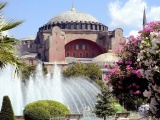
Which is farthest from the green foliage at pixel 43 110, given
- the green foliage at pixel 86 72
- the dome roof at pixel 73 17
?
the dome roof at pixel 73 17

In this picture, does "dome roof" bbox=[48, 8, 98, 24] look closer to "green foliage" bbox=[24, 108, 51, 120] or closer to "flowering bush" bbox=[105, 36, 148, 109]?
"green foliage" bbox=[24, 108, 51, 120]

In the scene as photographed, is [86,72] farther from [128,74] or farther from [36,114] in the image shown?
[128,74]

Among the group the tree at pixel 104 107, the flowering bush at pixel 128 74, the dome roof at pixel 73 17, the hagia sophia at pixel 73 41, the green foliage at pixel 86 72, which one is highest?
the dome roof at pixel 73 17

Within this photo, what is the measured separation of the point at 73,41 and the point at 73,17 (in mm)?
7347

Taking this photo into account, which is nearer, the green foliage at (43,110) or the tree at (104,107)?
the green foliage at (43,110)

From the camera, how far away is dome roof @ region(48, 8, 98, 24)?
95.5 meters

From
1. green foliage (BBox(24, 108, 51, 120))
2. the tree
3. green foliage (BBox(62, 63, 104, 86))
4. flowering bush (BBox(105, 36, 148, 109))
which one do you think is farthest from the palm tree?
green foliage (BBox(62, 63, 104, 86))

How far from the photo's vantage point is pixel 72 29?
3607 inches

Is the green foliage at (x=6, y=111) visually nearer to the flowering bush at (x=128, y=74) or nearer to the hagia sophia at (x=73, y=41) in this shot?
the flowering bush at (x=128, y=74)

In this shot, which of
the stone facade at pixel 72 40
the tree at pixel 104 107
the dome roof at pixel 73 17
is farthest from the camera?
the dome roof at pixel 73 17

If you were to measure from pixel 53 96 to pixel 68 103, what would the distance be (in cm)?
137

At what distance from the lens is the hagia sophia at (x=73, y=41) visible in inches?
3297

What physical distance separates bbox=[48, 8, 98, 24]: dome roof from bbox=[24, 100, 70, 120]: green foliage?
73.3 metres

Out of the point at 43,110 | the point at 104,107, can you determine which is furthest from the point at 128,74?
the point at 104,107
